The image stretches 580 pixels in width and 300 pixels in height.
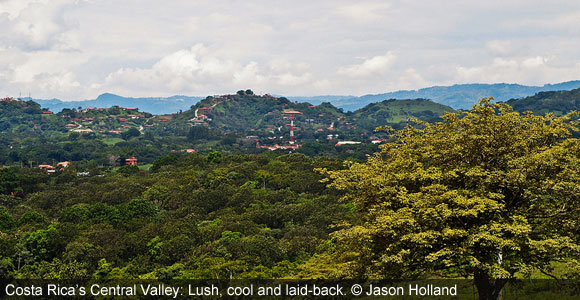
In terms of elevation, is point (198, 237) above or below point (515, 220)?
below

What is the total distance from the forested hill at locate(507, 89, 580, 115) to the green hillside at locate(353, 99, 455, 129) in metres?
28.9

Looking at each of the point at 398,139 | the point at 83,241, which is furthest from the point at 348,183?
the point at 83,241

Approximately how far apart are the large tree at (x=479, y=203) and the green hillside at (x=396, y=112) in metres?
150

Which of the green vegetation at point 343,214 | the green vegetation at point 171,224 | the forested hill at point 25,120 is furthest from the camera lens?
the forested hill at point 25,120

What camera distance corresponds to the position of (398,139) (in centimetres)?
1283

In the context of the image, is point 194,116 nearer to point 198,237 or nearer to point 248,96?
point 248,96

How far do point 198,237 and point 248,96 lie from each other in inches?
6523

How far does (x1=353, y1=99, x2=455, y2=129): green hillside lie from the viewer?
544 feet

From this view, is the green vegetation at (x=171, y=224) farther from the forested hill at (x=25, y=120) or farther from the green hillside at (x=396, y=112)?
the green hillside at (x=396, y=112)

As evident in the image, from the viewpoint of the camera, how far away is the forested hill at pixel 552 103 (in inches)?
4947
